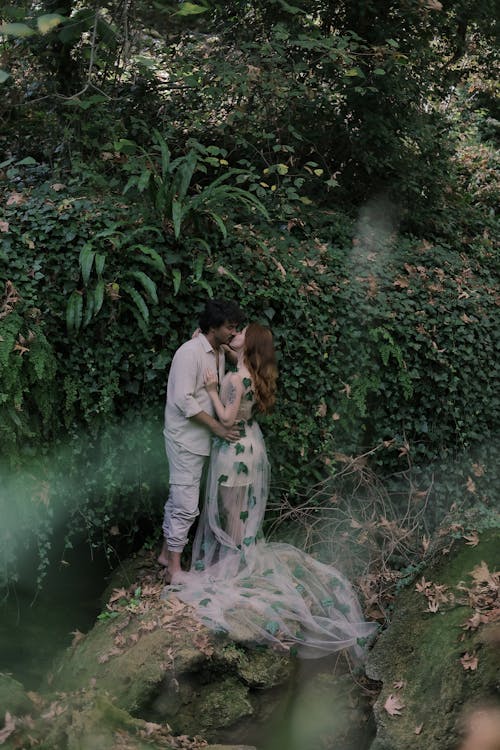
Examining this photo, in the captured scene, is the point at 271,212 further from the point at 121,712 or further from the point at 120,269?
the point at 121,712

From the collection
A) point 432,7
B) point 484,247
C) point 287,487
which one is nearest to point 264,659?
point 287,487

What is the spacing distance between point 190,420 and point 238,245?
5.66ft

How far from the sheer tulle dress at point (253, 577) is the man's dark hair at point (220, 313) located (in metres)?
0.55

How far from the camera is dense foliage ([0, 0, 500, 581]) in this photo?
18.7 ft

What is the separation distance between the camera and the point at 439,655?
4.80 meters

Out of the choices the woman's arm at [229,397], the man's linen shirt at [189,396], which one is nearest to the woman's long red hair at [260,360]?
the woman's arm at [229,397]

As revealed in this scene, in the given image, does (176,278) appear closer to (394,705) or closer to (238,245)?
(238,245)

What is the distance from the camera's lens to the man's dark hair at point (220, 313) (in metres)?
5.60

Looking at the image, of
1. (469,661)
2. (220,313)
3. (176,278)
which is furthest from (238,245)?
(469,661)

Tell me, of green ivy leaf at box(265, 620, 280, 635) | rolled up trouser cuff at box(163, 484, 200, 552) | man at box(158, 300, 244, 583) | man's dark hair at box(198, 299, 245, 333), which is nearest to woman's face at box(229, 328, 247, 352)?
man at box(158, 300, 244, 583)

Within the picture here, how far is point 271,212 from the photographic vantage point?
7.75 metres

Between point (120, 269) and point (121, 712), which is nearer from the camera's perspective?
point (121, 712)

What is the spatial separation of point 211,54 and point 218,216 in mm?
2783

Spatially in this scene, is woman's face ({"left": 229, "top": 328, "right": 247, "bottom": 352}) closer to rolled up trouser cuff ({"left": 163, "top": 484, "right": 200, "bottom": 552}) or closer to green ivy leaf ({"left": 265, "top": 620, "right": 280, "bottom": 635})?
rolled up trouser cuff ({"left": 163, "top": 484, "right": 200, "bottom": 552})
